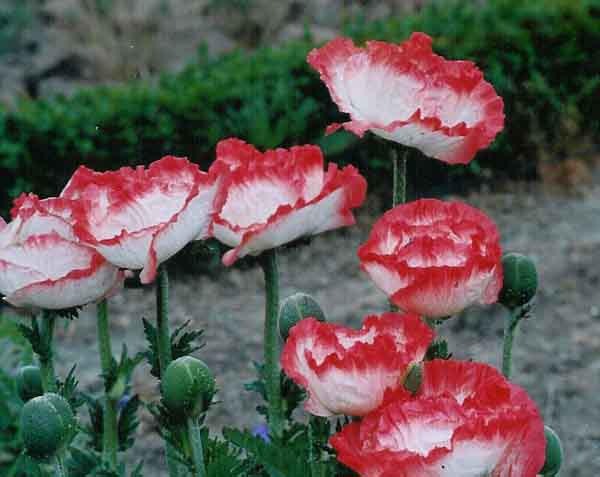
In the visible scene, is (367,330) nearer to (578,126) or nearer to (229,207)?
(229,207)

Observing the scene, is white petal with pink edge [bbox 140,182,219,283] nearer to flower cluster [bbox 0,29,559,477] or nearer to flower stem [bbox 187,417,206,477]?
flower cluster [bbox 0,29,559,477]

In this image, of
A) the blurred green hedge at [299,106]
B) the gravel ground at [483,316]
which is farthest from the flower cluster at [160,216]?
the blurred green hedge at [299,106]

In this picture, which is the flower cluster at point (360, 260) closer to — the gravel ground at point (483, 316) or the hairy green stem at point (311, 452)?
the hairy green stem at point (311, 452)

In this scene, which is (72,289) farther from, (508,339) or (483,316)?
(483,316)

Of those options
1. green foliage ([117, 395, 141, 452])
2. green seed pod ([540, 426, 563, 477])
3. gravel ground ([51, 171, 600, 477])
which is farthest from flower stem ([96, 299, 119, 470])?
gravel ground ([51, 171, 600, 477])

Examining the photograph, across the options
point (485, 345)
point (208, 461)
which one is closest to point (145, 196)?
point (208, 461)

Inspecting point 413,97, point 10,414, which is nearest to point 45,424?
point 413,97

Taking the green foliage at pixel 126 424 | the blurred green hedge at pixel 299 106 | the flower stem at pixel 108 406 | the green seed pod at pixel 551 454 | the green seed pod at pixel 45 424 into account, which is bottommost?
the blurred green hedge at pixel 299 106
